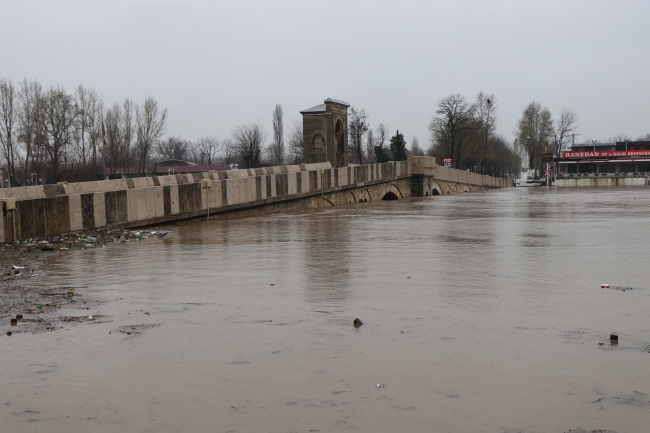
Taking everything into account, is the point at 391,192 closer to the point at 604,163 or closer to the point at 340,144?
the point at 340,144

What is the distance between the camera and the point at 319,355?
5.27m

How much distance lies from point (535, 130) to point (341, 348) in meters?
101

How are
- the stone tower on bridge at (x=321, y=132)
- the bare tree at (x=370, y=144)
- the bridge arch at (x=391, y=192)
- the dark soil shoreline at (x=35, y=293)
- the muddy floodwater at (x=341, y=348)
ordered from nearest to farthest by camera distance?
the muddy floodwater at (x=341, y=348) < the dark soil shoreline at (x=35, y=293) < the bridge arch at (x=391, y=192) < the stone tower on bridge at (x=321, y=132) < the bare tree at (x=370, y=144)

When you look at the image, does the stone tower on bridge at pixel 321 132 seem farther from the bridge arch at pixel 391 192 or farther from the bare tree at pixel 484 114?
the bare tree at pixel 484 114

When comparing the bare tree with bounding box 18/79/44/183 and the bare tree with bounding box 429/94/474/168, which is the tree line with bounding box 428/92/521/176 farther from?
the bare tree with bounding box 18/79/44/183

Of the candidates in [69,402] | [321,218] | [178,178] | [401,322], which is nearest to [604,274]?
[401,322]

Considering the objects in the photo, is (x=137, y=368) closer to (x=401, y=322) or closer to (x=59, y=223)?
(x=401, y=322)

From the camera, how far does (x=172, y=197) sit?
57.7 ft

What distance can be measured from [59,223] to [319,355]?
390 inches

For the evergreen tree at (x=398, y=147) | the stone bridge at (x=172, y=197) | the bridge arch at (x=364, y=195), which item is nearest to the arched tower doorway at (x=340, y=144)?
the stone bridge at (x=172, y=197)

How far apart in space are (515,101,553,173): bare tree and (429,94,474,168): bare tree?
2041 centimetres

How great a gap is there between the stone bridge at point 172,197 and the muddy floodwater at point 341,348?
338cm

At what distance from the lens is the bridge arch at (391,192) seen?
38.7 meters

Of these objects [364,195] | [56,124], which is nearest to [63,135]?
[56,124]
